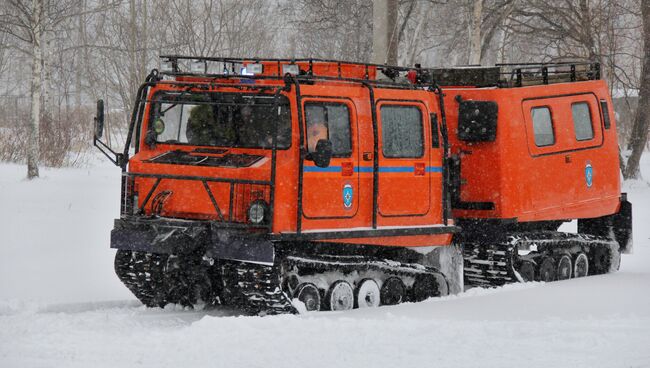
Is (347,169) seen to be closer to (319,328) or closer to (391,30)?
(319,328)

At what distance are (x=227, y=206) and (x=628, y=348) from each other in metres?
4.30

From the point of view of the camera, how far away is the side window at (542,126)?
13328mm

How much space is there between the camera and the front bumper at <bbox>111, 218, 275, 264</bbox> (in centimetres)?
1008

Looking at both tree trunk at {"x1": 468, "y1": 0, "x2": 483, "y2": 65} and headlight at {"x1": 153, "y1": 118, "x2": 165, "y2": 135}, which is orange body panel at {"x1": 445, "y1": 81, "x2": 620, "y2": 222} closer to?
headlight at {"x1": 153, "y1": 118, "x2": 165, "y2": 135}

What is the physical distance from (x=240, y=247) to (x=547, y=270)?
5.66m

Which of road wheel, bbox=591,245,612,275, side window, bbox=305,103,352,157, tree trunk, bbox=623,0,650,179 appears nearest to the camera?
side window, bbox=305,103,352,157

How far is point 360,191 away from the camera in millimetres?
11078

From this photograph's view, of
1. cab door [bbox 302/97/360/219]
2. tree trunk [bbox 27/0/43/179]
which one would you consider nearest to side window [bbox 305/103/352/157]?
cab door [bbox 302/97/360/219]

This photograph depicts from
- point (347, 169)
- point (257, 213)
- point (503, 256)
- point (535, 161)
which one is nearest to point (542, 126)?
point (535, 161)

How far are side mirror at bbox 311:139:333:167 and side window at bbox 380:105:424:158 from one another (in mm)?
1217

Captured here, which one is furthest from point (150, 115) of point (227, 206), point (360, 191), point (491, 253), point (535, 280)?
point (535, 280)

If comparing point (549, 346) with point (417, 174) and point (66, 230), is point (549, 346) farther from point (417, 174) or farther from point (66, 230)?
point (66, 230)

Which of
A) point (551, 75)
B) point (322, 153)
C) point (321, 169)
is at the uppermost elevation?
point (551, 75)

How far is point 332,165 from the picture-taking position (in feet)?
35.2
